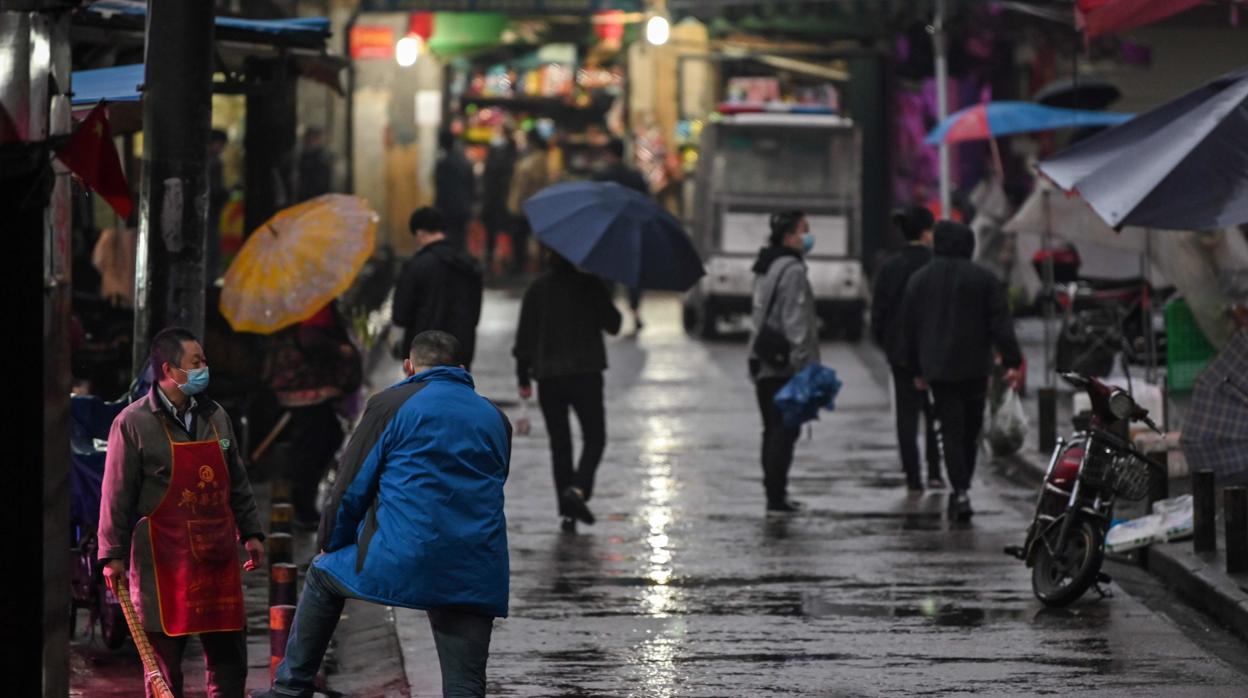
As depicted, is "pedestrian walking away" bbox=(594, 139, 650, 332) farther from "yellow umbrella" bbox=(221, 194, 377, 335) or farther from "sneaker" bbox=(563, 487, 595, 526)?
"yellow umbrella" bbox=(221, 194, 377, 335)

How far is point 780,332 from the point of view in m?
15.6

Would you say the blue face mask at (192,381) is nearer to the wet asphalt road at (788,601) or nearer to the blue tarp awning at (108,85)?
the wet asphalt road at (788,601)

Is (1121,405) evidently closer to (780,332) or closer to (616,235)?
(616,235)

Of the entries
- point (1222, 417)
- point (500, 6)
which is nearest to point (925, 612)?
point (1222, 417)

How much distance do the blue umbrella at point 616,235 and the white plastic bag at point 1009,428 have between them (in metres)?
3.00

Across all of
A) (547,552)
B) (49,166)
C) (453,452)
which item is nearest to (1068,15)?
(547,552)

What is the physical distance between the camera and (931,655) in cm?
1072

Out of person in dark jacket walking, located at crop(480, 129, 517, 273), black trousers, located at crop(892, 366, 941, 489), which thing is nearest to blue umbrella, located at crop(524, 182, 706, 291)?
black trousers, located at crop(892, 366, 941, 489)

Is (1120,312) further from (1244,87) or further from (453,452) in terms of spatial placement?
(453,452)

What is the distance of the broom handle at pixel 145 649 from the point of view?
26.4 ft

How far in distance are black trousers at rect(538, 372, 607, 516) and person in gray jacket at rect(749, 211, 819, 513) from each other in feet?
4.11

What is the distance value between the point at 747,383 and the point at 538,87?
66.4 ft

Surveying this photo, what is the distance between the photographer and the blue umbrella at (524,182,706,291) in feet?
47.4

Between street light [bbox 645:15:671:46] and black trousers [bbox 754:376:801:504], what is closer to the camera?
black trousers [bbox 754:376:801:504]
